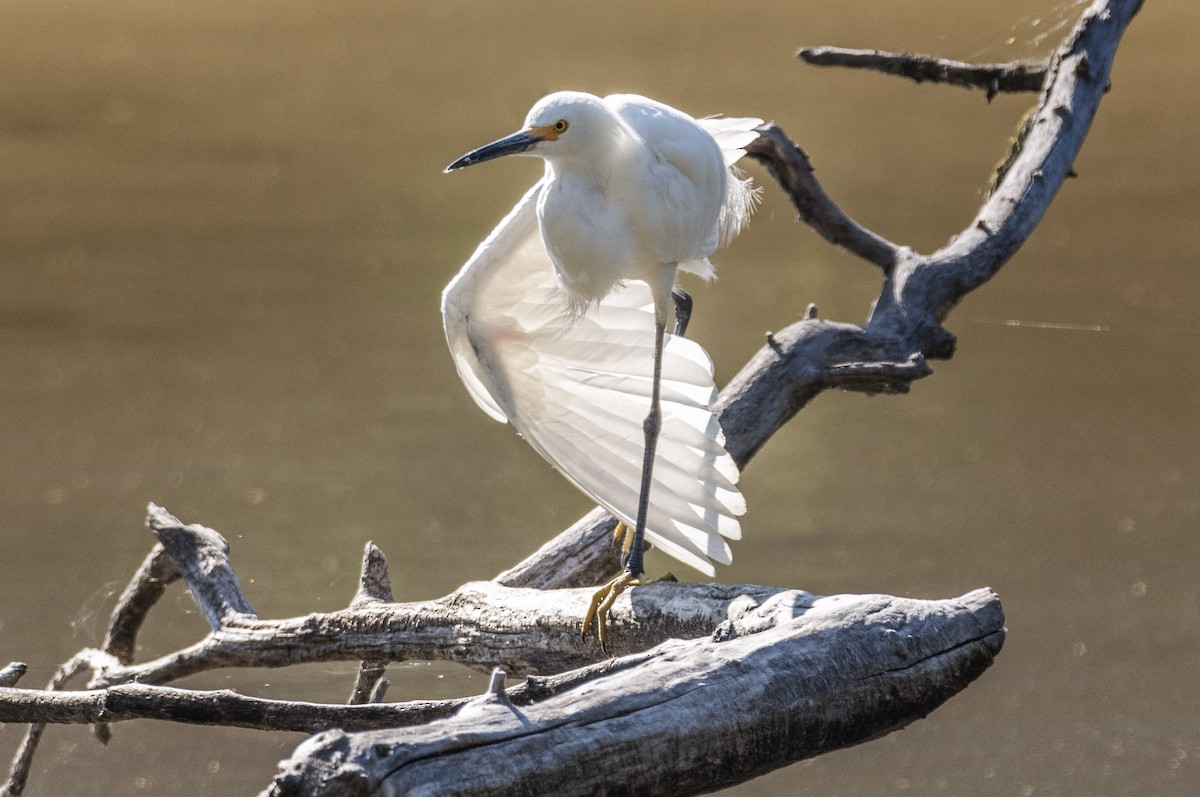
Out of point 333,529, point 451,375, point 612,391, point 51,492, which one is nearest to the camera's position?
point 612,391

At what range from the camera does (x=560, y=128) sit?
172 cm

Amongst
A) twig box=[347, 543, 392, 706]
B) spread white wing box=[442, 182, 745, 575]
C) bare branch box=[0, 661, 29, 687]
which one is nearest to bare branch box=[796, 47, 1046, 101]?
spread white wing box=[442, 182, 745, 575]

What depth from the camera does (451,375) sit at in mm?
4215

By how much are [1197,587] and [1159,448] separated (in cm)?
72

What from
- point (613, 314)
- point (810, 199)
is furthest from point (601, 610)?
point (810, 199)

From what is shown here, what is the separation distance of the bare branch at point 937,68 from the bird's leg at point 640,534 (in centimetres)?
100

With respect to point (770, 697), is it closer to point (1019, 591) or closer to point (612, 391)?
point (612, 391)

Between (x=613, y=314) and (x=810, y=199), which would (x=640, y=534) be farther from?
(x=810, y=199)

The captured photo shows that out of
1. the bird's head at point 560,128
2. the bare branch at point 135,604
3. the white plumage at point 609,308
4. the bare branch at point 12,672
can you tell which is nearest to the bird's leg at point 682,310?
the white plumage at point 609,308

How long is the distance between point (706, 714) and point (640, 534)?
650 millimetres

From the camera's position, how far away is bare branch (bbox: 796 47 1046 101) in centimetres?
266

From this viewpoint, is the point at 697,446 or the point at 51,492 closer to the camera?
the point at 697,446

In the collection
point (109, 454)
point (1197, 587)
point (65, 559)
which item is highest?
point (109, 454)

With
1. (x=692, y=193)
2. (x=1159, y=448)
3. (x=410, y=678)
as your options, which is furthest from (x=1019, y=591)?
(x=692, y=193)
